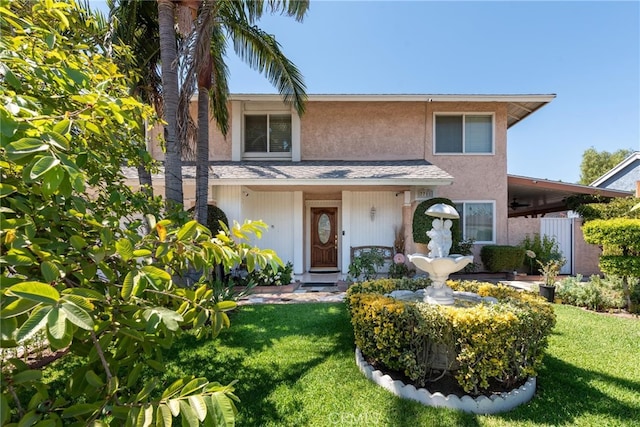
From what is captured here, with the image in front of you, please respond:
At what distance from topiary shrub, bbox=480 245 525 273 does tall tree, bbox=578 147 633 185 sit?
39.2m

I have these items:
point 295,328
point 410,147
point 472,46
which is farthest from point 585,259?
point 295,328

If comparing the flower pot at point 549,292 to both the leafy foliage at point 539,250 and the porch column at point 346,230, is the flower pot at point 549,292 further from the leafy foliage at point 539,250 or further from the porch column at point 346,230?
the porch column at point 346,230

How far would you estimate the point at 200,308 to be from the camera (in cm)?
153

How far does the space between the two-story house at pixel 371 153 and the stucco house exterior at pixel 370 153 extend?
41 mm

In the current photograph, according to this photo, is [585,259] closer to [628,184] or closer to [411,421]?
[411,421]

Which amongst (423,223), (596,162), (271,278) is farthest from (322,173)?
(596,162)

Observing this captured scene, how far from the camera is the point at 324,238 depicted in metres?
12.7

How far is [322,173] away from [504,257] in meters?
7.51

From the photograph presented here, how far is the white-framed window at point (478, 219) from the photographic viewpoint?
11445 mm

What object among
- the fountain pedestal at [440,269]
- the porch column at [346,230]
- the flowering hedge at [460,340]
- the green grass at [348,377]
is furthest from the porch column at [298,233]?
the flowering hedge at [460,340]

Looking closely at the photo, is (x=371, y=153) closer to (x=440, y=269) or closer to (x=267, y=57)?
(x=267, y=57)

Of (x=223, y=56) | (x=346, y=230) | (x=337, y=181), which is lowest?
(x=346, y=230)

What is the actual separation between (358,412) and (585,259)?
1297cm

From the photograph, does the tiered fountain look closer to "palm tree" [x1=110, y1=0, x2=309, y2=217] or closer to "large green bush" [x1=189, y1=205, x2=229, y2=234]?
"palm tree" [x1=110, y1=0, x2=309, y2=217]
